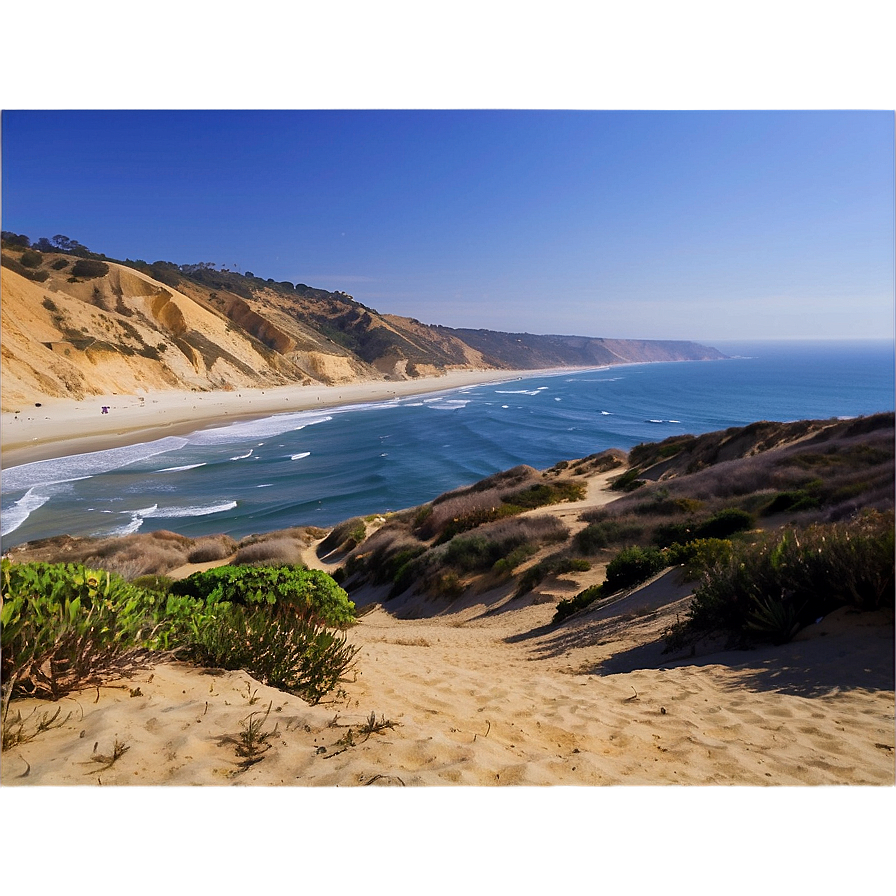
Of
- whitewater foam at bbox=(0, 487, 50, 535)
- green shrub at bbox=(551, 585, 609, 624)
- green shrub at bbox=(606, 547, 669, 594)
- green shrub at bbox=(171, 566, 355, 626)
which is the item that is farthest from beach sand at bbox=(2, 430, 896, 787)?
whitewater foam at bbox=(0, 487, 50, 535)

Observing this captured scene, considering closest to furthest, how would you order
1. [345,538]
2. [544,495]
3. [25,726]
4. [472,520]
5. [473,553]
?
[25,726] → [473,553] → [472,520] → [544,495] → [345,538]

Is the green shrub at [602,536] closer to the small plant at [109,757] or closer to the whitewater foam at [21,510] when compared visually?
the small plant at [109,757]

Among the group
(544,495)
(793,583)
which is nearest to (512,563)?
(544,495)

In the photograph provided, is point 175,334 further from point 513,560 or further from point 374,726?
point 374,726

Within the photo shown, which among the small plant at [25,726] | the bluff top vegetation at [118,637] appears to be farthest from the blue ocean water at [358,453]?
the small plant at [25,726]

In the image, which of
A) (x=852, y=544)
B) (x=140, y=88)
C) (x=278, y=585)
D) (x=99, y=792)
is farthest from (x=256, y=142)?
(x=852, y=544)

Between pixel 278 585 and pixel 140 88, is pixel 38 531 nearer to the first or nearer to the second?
pixel 278 585
